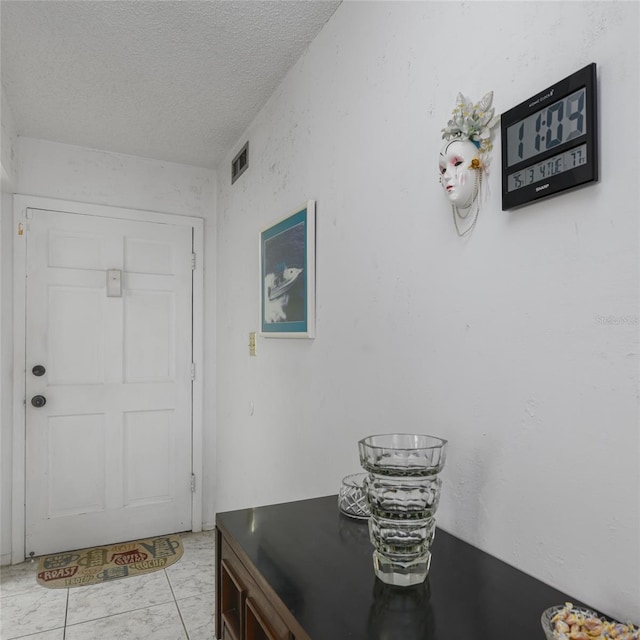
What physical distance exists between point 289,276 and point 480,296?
1.07 m

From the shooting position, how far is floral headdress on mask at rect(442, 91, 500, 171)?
1087mm

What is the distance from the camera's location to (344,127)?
1.71m

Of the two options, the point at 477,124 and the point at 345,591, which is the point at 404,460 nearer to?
the point at 345,591

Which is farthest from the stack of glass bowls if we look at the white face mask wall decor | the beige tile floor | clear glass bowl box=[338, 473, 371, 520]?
the beige tile floor

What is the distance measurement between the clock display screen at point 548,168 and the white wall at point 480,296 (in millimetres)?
38

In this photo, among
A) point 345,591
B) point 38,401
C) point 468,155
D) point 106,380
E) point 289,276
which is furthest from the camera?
point 106,380

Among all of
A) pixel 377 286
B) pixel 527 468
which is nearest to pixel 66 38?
pixel 377 286

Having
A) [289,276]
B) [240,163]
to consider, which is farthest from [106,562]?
[240,163]

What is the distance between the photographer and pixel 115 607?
90.4 inches

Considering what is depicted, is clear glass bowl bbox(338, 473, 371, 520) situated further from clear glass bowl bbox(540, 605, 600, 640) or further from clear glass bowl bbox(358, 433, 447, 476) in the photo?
clear glass bowl bbox(540, 605, 600, 640)

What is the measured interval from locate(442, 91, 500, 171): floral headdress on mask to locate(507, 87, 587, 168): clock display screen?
0.08 meters

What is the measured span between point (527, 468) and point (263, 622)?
2.00 feet

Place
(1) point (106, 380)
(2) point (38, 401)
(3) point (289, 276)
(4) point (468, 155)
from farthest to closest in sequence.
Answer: (1) point (106, 380) → (2) point (38, 401) → (3) point (289, 276) → (4) point (468, 155)

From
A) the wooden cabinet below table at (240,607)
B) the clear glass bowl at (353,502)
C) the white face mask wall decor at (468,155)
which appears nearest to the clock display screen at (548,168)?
the white face mask wall decor at (468,155)
